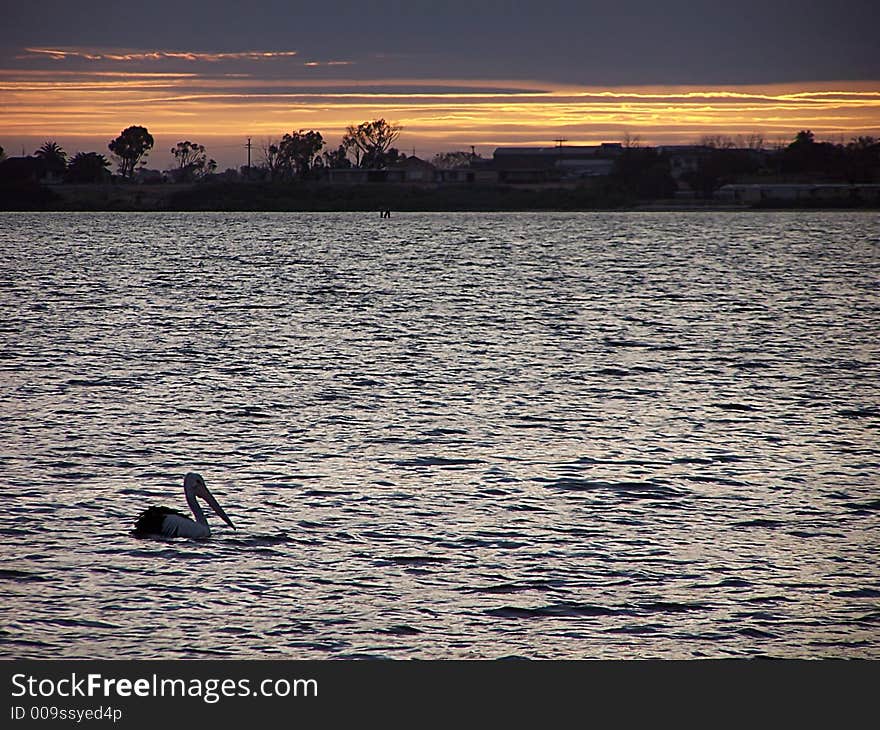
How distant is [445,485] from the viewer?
2261 cm

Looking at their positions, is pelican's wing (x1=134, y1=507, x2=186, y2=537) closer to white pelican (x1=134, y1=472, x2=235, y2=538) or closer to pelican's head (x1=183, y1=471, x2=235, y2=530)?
white pelican (x1=134, y1=472, x2=235, y2=538)

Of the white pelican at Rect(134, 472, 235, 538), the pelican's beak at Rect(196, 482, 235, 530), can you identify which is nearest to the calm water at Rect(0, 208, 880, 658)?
the white pelican at Rect(134, 472, 235, 538)

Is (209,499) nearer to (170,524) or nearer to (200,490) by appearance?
(200,490)

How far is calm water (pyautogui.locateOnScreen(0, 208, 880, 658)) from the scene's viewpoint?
1567cm

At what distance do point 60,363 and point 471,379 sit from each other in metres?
13.3

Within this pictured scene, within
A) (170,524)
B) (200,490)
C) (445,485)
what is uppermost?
(200,490)

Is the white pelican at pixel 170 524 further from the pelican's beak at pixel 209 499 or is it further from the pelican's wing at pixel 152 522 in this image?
the pelican's beak at pixel 209 499

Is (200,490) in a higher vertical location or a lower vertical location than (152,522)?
higher

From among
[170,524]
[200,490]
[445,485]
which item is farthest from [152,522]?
[445,485]

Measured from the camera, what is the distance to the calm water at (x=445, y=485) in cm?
1567

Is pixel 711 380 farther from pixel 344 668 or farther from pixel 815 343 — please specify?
pixel 344 668

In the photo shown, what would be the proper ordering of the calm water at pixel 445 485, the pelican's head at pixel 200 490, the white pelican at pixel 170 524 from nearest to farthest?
1. the calm water at pixel 445 485
2. the white pelican at pixel 170 524
3. the pelican's head at pixel 200 490

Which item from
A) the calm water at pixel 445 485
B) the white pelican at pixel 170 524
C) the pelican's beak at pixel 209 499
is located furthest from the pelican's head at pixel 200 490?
the calm water at pixel 445 485

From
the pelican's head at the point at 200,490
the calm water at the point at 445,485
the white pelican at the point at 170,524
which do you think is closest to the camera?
the calm water at the point at 445,485
